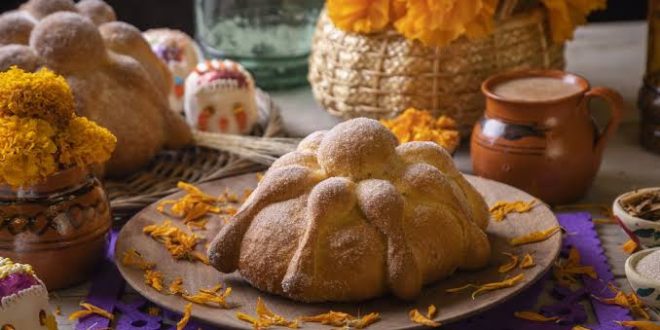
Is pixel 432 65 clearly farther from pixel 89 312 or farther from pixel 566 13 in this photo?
pixel 89 312

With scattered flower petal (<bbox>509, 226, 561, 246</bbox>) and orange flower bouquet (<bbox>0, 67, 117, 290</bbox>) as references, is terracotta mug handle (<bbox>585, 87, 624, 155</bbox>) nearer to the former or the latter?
scattered flower petal (<bbox>509, 226, 561, 246</bbox>)

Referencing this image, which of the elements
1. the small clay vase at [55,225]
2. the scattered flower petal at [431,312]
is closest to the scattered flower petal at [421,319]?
the scattered flower petal at [431,312]

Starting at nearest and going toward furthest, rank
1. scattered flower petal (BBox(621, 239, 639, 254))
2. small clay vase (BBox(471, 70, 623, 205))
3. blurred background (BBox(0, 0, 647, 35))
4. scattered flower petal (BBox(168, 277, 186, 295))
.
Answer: scattered flower petal (BBox(168, 277, 186, 295)) → scattered flower petal (BBox(621, 239, 639, 254)) → small clay vase (BBox(471, 70, 623, 205)) → blurred background (BBox(0, 0, 647, 35))

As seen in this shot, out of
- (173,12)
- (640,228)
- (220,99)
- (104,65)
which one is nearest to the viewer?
(640,228)

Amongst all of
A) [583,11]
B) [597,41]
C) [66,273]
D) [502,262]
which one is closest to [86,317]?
[66,273]

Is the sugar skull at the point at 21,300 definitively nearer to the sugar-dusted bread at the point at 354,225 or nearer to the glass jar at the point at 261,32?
the sugar-dusted bread at the point at 354,225

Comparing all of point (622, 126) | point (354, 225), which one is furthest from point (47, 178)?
point (622, 126)

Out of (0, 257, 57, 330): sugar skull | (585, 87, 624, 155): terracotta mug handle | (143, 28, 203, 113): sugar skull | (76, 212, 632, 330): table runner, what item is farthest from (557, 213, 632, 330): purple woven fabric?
(143, 28, 203, 113): sugar skull
